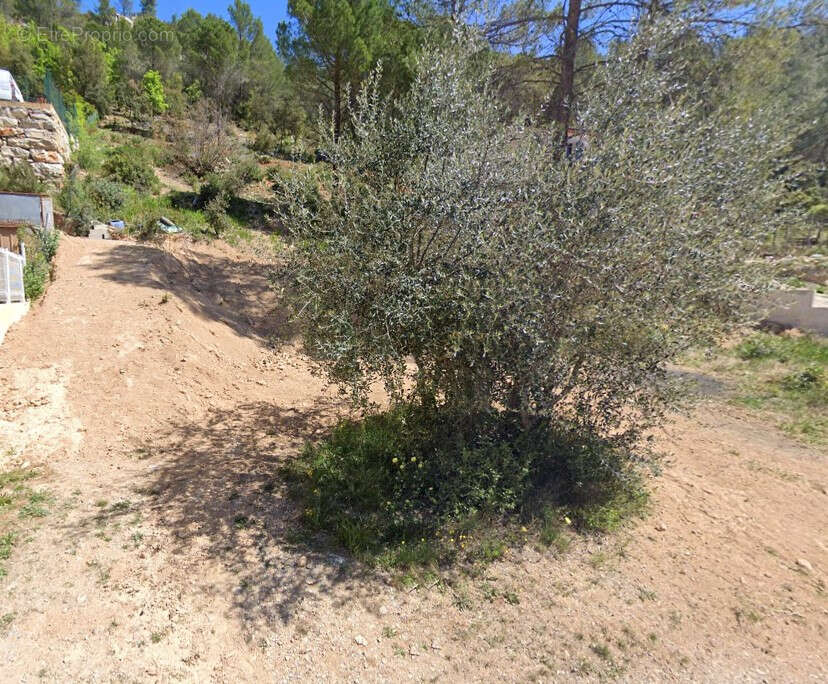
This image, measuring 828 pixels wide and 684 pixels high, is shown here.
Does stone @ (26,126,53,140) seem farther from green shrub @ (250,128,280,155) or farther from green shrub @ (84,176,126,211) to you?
green shrub @ (250,128,280,155)

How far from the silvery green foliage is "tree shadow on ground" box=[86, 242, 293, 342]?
138 inches

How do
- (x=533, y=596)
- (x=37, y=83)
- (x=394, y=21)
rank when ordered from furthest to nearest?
(x=37, y=83) → (x=394, y=21) → (x=533, y=596)

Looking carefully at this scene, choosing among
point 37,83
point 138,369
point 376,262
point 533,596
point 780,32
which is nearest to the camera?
point 533,596

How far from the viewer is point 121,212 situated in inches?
434

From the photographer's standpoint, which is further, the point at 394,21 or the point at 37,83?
the point at 37,83

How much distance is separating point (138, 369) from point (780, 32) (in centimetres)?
1036

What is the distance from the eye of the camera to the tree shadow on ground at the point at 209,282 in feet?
26.8

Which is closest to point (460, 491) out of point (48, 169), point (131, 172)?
point (48, 169)

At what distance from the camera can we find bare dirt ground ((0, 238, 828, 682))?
3010 mm

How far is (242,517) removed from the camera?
13.7 feet

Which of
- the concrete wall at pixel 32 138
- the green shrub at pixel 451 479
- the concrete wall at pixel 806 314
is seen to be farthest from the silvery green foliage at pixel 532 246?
the concrete wall at pixel 32 138

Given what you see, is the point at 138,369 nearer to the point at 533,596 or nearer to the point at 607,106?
the point at 533,596

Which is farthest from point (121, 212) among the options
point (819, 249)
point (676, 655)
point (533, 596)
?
point (819, 249)

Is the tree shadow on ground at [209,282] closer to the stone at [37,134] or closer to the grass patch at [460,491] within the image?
the grass patch at [460,491]
